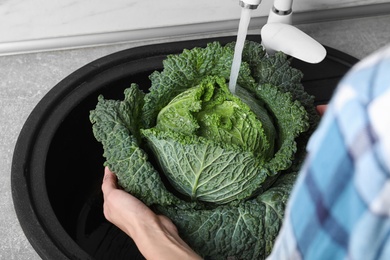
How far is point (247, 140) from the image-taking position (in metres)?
0.90

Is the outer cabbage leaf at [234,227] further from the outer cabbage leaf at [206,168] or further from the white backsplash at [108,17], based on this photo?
the white backsplash at [108,17]

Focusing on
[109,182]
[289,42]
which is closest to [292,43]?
[289,42]

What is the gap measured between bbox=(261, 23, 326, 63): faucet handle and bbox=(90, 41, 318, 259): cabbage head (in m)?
0.10

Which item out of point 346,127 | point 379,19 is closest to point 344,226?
point 346,127

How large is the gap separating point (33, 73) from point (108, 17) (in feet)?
0.63

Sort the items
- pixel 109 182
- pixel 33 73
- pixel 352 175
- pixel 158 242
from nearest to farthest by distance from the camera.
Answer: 1. pixel 352 175
2. pixel 158 242
3. pixel 109 182
4. pixel 33 73

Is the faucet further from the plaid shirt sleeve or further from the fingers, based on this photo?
the plaid shirt sleeve

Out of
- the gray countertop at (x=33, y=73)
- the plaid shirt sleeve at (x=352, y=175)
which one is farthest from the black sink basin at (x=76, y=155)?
the plaid shirt sleeve at (x=352, y=175)

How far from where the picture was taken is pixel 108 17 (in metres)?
1.19

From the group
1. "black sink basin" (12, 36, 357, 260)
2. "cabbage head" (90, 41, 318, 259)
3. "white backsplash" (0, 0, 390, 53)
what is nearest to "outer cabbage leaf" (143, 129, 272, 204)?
"cabbage head" (90, 41, 318, 259)

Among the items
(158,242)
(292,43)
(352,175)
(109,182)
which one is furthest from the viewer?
(292,43)

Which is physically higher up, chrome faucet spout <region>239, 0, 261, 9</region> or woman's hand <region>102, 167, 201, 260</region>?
chrome faucet spout <region>239, 0, 261, 9</region>

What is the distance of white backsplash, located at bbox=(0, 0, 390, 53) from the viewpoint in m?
1.15

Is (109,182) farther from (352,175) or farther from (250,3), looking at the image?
(352,175)
